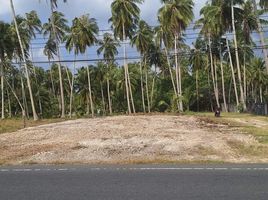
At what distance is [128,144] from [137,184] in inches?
426

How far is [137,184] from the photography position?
37.4ft

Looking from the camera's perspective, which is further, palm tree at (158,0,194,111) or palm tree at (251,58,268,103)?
palm tree at (251,58,268,103)

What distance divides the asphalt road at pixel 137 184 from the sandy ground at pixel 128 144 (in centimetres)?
430

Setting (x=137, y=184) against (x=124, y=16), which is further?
(x=124, y=16)

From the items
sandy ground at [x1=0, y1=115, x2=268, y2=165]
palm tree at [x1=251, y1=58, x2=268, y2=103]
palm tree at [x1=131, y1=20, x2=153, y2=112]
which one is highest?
palm tree at [x1=131, y1=20, x2=153, y2=112]

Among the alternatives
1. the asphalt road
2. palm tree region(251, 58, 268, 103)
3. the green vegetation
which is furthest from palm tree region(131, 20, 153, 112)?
the asphalt road

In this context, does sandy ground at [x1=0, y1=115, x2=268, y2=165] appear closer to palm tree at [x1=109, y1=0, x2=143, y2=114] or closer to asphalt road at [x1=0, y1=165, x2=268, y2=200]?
asphalt road at [x1=0, y1=165, x2=268, y2=200]

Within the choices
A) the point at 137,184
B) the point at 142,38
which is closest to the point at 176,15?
the point at 142,38

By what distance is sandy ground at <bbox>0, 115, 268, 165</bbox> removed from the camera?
1932 centimetres

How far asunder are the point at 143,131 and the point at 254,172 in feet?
42.4

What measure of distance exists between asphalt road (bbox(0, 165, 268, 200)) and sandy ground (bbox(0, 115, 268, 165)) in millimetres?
4297

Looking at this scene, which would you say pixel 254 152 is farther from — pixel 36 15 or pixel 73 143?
pixel 36 15

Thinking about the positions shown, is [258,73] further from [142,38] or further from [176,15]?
[176,15]

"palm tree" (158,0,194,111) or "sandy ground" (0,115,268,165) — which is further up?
"palm tree" (158,0,194,111)
